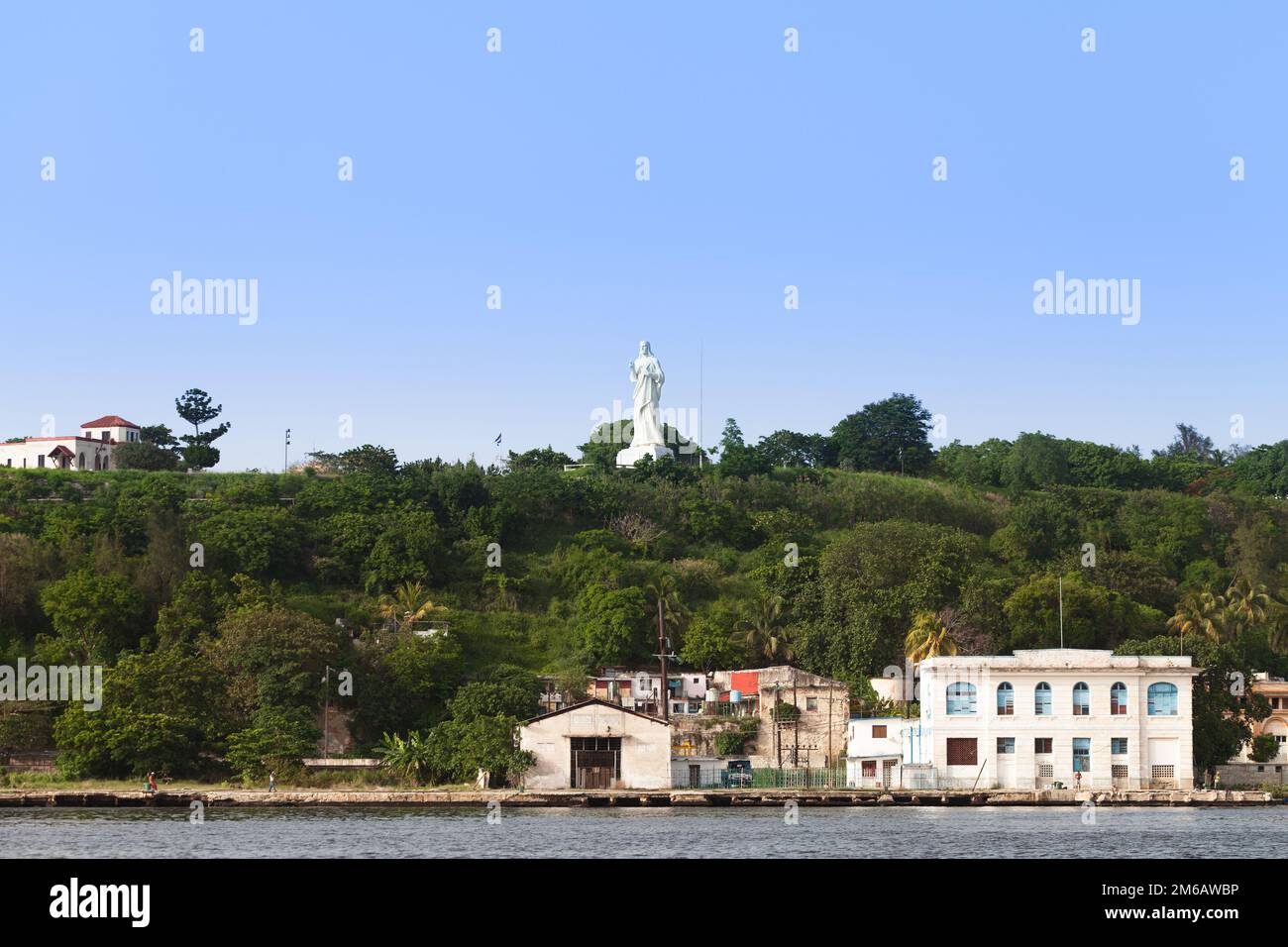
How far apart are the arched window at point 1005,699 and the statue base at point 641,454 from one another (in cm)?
4468

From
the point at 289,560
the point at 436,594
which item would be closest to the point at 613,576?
the point at 436,594

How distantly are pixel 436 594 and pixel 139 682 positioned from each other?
21500 mm

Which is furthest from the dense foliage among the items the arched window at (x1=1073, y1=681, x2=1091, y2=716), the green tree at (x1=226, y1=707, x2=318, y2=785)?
the arched window at (x1=1073, y1=681, x2=1091, y2=716)

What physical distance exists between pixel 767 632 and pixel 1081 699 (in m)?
19.2

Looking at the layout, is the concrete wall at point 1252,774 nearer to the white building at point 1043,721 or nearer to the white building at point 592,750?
the white building at point 1043,721

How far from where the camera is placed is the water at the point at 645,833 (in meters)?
35.8

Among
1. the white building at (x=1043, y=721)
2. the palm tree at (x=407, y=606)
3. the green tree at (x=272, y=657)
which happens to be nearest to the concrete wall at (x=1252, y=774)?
the white building at (x=1043, y=721)

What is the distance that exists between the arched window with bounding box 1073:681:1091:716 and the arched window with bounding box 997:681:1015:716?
83.6 inches

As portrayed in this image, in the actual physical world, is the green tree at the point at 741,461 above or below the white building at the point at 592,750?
above

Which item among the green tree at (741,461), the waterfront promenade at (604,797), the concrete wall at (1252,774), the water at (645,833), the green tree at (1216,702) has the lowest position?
the concrete wall at (1252,774)

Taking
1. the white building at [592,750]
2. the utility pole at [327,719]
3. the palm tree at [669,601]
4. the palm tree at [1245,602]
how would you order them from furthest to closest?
the palm tree at [1245,602]
the palm tree at [669,601]
the utility pole at [327,719]
the white building at [592,750]

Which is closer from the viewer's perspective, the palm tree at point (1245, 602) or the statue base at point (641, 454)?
the palm tree at point (1245, 602)

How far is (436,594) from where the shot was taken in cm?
7681
